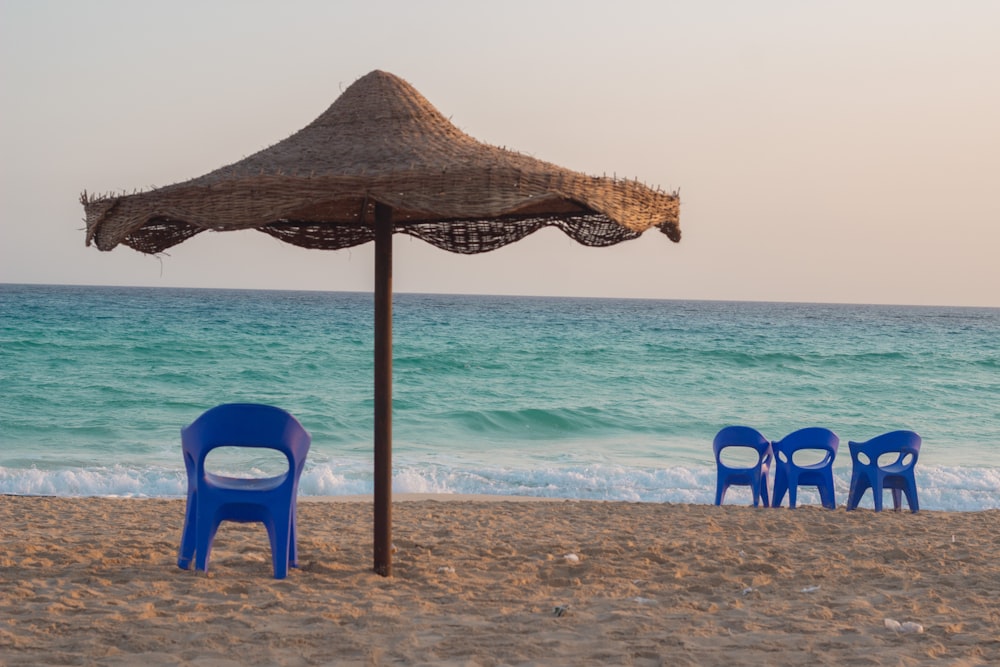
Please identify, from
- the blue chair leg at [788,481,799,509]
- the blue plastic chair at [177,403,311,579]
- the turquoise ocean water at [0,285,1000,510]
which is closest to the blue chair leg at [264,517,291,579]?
the blue plastic chair at [177,403,311,579]

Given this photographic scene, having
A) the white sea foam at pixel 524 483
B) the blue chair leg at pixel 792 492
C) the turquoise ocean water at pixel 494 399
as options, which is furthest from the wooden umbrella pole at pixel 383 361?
the turquoise ocean water at pixel 494 399

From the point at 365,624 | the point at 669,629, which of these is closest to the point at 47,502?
the point at 365,624

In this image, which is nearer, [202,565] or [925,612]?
[925,612]

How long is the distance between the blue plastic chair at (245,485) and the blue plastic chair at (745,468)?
3959 mm

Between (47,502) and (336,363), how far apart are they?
50.6ft

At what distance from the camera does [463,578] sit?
447cm

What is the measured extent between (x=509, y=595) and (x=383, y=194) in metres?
1.80

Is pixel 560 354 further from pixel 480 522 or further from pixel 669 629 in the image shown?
pixel 669 629

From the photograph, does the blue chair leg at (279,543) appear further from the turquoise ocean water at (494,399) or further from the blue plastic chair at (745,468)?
the turquoise ocean water at (494,399)

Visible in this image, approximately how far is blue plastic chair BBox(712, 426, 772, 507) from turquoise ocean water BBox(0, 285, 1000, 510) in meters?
1.95

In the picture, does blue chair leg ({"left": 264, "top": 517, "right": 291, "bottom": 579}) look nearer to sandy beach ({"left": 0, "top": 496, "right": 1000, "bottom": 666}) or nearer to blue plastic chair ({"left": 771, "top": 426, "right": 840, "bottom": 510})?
sandy beach ({"left": 0, "top": 496, "right": 1000, "bottom": 666})

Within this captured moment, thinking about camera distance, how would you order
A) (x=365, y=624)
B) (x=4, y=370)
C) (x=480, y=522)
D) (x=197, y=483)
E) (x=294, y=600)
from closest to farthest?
(x=365, y=624)
(x=294, y=600)
(x=197, y=483)
(x=480, y=522)
(x=4, y=370)

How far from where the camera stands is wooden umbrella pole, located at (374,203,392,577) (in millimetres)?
4168

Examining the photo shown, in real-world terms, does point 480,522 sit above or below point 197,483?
below
